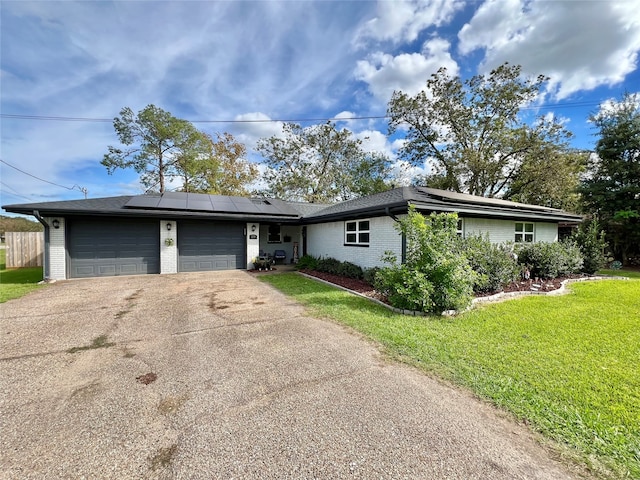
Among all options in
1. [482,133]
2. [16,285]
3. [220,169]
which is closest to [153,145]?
[220,169]

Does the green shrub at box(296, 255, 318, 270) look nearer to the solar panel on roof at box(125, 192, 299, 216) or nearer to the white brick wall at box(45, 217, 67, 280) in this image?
the solar panel on roof at box(125, 192, 299, 216)

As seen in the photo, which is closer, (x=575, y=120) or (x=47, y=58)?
(x=47, y=58)

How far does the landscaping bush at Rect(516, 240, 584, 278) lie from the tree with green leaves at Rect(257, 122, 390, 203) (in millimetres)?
17285

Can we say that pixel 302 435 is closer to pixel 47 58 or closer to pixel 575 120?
pixel 47 58

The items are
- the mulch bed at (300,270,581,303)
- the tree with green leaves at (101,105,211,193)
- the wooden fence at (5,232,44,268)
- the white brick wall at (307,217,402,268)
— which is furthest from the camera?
the tree with green leaves at (101,105,211,193)

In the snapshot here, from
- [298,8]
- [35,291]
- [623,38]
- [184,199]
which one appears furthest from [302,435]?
[623,38]

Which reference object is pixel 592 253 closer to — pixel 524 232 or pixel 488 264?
pixel 524 232

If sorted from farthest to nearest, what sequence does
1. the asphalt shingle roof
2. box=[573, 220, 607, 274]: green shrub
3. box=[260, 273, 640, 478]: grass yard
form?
box=[573, 220, 607, 274]: green shrub, the asphalt shingle roof, box=[260, 273, 640, 478]: grass yard

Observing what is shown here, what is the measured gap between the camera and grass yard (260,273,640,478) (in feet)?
7.14

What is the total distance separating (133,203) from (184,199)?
7.29 ft

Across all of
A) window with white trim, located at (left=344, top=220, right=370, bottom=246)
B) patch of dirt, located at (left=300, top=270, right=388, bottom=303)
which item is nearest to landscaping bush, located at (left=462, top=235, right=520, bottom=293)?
patch of dirt, located at (left=300, top=270, right=388, bottom=303)

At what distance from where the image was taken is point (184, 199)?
12609 millimetres

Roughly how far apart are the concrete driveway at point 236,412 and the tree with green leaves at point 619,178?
17788 mm

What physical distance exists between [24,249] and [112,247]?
6671 mm
